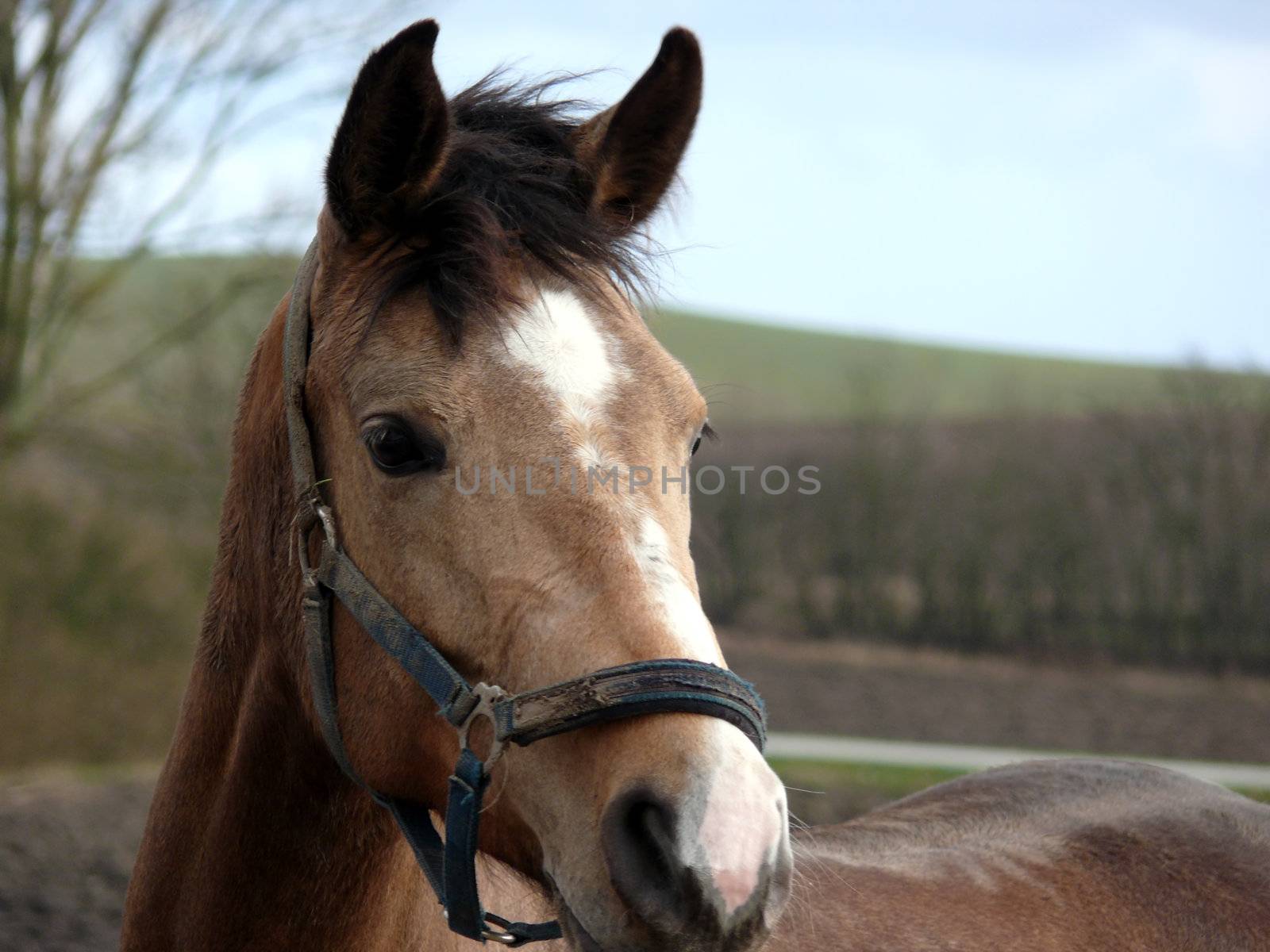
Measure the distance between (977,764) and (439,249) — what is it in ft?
31.3

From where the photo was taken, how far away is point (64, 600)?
12.8 meters

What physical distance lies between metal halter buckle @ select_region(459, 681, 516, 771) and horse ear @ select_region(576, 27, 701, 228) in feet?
3.47

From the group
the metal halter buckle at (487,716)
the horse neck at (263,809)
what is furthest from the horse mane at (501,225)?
the metal halter buckle at (487,716)

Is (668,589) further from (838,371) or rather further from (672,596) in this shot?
(838,371)

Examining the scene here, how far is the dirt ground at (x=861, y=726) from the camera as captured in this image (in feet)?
20.9

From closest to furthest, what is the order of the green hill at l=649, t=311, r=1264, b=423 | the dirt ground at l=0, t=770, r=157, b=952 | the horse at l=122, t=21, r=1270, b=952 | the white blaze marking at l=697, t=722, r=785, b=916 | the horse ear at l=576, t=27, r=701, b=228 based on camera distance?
1. the white blaze marking at l=697, t=722, r=785, b=916
2. the horse at l=122, t=21, r=1270, b=952
3. the horse ear at l=576, t=27, r=701, b=228
4. the dirt ground at l=0, t=770, r=157, b=952
5. the green hill at l=649, t=311, r=1264, b=423

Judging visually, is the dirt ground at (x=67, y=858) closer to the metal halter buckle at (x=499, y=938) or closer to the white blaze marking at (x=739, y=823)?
the metal halter buckle at (x=499, y=938)

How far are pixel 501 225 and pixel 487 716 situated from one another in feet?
2.99

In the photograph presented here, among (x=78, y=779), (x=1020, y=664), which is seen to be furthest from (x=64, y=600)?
(x=1020, y=664)

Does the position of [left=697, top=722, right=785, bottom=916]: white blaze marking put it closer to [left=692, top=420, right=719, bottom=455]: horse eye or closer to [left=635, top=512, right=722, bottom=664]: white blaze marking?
[left=635, top=512, right=722, bottom=664]: white blaze marking

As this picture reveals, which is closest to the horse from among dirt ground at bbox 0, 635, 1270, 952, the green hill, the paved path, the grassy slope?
dirt ground at bbox 0, 635, 1270, 952

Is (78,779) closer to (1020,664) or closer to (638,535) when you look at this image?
(638,535)

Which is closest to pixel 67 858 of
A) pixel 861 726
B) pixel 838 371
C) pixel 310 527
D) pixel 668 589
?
pixel 310 527

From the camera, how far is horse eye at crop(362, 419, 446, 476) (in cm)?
194
